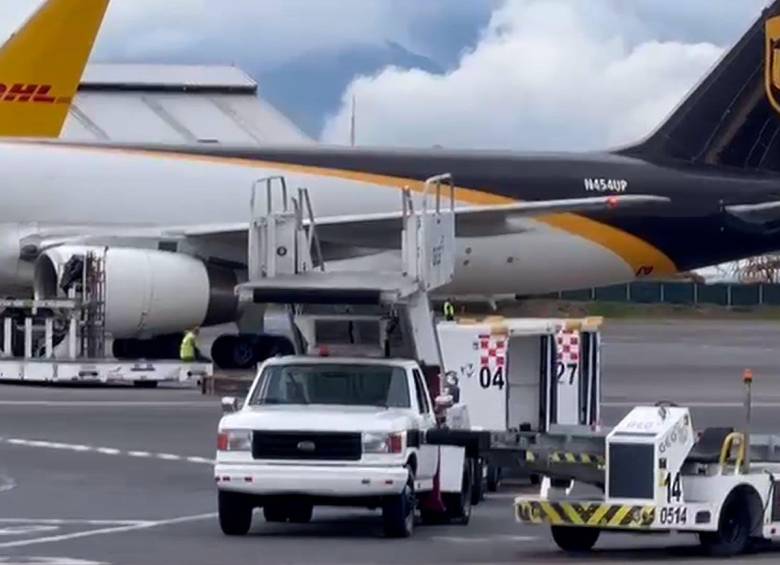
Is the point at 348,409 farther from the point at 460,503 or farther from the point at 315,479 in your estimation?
the point at 460,503

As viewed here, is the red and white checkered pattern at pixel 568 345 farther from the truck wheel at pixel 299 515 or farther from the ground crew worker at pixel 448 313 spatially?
the truck wheel at pixel 299 515

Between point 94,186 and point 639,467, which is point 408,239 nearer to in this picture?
point 639,467

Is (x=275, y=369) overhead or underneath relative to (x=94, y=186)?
underneath

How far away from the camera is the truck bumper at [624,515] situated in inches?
593

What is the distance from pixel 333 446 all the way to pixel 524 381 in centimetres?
663

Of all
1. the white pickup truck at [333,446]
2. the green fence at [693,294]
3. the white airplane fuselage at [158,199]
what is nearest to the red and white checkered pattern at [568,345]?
the white pickup truck at [333,446]

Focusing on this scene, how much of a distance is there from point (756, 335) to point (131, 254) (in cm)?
3162

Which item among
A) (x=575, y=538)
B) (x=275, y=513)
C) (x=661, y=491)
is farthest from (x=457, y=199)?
(x=661, y=491)

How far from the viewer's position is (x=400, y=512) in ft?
53.9

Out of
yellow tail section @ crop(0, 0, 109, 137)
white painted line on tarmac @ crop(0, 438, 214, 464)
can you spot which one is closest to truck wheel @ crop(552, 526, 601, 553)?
white painted line on tarmac @ crop(0, 438, 214, 464)

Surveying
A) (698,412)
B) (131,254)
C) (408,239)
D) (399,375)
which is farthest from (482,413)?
(131,254)

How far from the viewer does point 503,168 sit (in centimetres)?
4031

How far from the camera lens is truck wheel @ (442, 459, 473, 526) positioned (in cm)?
1769

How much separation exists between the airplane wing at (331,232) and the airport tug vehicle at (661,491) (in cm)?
2080
